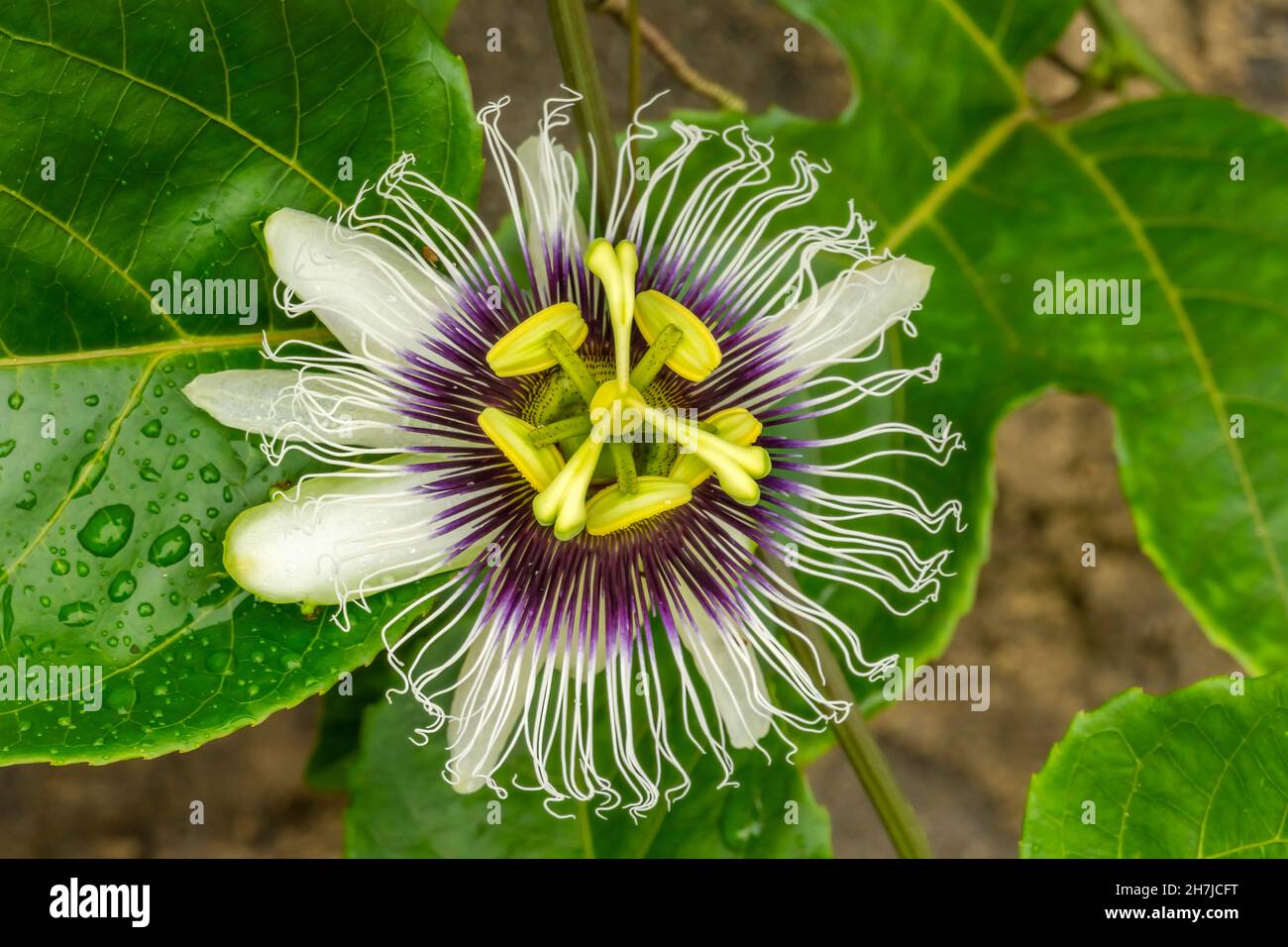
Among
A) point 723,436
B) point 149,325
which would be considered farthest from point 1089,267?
point 149,325

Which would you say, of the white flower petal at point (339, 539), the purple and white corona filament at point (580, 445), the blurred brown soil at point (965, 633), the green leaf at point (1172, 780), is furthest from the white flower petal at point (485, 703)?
the blurred brown soil at point (965, 633)

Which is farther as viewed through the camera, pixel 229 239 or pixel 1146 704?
pixel 1146 704

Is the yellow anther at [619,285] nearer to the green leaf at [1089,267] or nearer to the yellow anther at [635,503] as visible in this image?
the yellow anther at [635,503]

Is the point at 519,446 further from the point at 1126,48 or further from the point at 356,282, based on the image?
the point at 1126,48

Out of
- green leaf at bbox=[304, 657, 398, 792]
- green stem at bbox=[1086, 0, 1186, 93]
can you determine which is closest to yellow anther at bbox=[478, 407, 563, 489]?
green leaf at bbox=[304, 657, 398, 792]

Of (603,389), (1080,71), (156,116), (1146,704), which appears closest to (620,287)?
(603,389)

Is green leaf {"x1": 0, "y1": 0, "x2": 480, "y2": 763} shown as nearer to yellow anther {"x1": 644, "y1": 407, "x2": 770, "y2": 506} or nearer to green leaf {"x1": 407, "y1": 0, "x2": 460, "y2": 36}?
green leaf {"x1": 407, "y1": 0, "x2": 460, "y2": 36}
